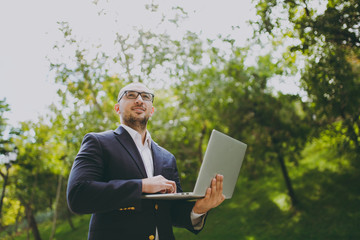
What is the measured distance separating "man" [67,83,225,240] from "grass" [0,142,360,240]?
9.38 meters

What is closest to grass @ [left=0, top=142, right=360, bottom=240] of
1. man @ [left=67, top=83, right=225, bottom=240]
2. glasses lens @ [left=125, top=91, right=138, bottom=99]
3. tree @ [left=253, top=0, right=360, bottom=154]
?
tree @ [left=253, top=0, right=360, bottom=154]

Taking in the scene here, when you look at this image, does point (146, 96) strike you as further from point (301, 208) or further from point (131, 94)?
point (301, 208)

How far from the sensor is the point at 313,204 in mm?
13242

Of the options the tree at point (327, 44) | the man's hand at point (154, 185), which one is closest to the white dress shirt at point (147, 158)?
the man's hand at point (154, 185)

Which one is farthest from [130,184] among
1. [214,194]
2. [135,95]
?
[135,95]

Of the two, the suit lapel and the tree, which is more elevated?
the tree

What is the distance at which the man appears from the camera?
2014 millimetres

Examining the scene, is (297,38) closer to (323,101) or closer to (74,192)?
(323,101)

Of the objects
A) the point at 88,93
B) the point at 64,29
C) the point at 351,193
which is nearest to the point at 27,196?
the point at 88,93

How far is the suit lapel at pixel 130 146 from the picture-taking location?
241cm

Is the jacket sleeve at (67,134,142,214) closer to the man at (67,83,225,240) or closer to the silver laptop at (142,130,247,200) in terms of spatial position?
the man at (67,83,225,240)

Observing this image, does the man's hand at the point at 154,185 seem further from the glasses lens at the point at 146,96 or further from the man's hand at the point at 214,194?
the glasses lens at the point at 146,96

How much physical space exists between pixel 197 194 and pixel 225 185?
0.39 m

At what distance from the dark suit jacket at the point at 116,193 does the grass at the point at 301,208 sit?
9.58 m
